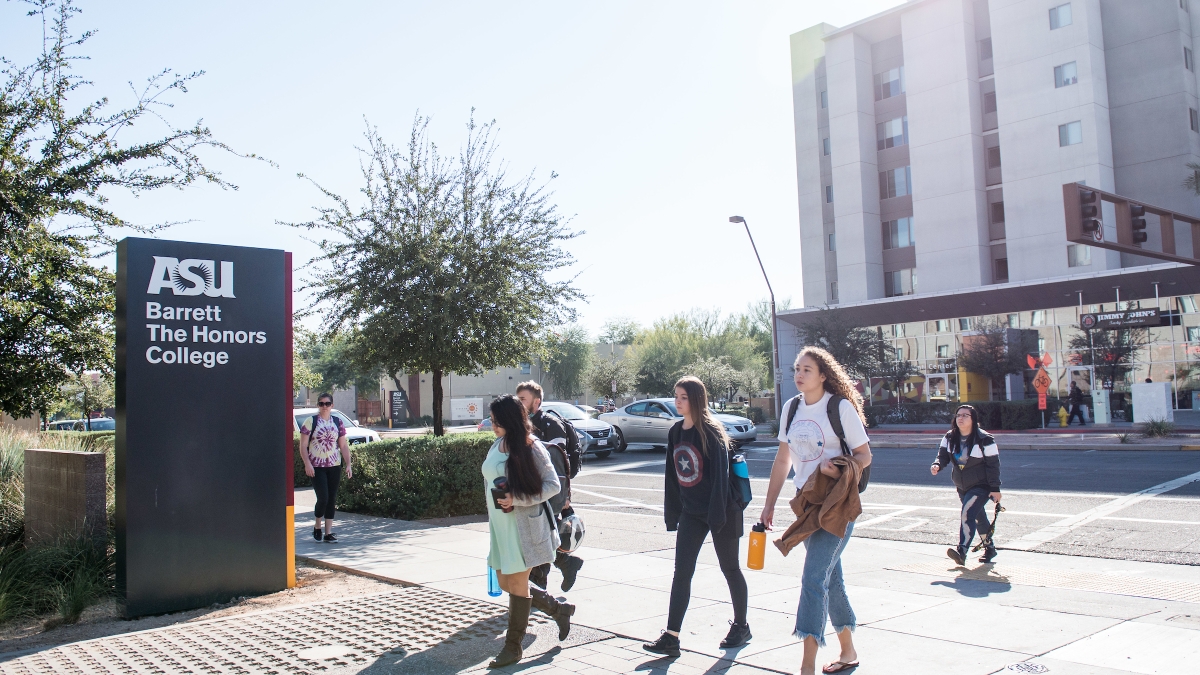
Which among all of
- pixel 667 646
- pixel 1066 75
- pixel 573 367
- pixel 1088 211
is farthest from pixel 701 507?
pixel 573 367

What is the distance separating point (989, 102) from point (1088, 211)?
96.5 feet

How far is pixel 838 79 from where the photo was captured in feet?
150

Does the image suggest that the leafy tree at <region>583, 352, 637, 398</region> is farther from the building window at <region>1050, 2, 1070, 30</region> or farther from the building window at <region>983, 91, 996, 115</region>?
the building window at <region>1050, 2, 1070, 30</region>

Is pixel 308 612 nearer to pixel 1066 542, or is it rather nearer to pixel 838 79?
pixel 1066 542

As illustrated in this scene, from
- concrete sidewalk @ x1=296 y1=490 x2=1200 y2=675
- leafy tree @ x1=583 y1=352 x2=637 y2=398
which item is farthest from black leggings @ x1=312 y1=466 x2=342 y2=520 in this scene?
leafy tree @ x1=583 y1=352 x2=637 y2=398

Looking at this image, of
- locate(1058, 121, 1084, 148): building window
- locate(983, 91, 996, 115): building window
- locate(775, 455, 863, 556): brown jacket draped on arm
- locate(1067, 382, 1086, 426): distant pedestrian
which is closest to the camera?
locate(775, 455, 863, 556): brown jacket draped on arm

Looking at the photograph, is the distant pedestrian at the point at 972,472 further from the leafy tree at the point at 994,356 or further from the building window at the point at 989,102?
the building window at the point at 989,102

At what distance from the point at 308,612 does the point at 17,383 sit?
5931 millimetres

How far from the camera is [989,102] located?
4153 centimetres

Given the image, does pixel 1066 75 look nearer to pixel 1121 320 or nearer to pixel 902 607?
pixel 1121 320

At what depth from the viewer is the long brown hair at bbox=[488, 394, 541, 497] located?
5.11 m

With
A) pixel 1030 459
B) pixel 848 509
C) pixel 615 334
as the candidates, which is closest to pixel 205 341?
pixel 848 509

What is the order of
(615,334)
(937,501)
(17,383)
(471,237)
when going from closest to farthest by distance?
(17,383) < (937,501) < (471,237) < (615,334)

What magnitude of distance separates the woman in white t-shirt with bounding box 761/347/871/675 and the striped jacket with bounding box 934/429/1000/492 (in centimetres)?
374
